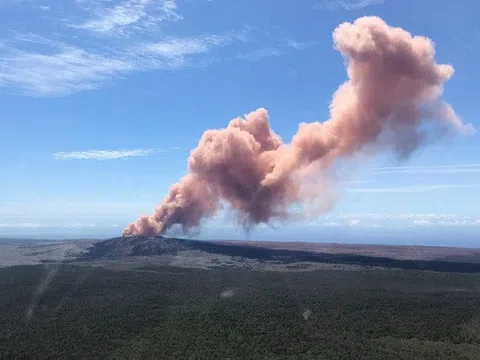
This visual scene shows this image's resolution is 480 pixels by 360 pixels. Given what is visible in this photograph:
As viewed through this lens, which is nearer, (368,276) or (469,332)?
(469,332)

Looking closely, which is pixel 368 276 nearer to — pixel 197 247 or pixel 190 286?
pixel 190 286

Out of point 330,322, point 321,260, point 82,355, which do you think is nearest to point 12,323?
point 82,355

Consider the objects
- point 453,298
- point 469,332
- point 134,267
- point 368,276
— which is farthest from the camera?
point 134,267

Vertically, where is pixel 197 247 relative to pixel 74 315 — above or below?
above

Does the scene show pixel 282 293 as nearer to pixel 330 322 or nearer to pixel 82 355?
pixel 330 322

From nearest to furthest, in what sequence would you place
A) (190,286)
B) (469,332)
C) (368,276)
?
(469,332), (190,286), (368,276)

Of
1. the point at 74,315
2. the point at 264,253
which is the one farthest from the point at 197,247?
the point at 74,315
